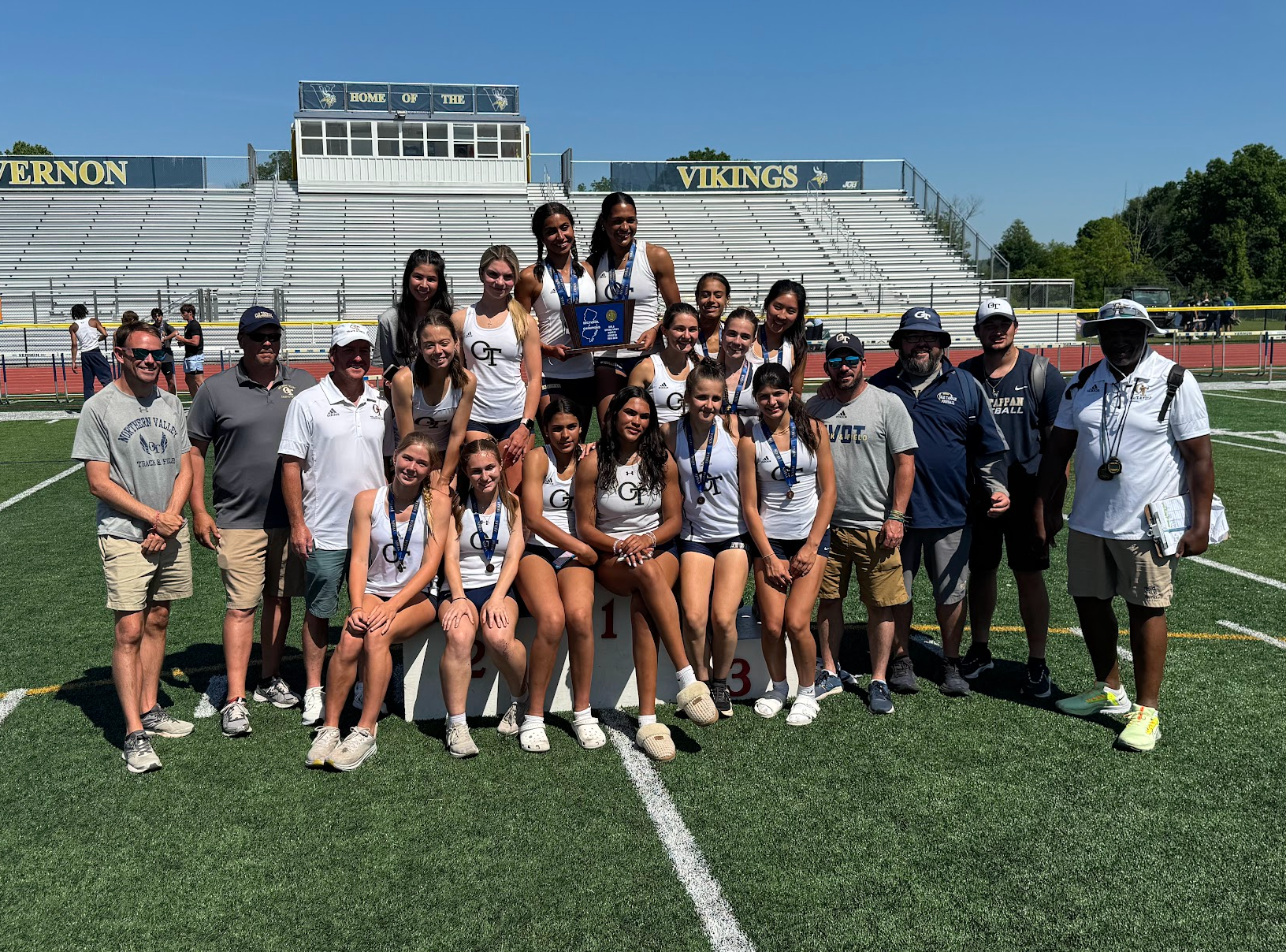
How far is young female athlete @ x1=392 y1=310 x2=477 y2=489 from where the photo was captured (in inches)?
200

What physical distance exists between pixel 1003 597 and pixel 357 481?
183 inches

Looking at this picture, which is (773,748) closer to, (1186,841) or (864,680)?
(864,680)

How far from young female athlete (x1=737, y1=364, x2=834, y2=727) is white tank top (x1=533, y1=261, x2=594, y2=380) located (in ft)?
3.70

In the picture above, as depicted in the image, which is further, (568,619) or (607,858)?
(568,619)

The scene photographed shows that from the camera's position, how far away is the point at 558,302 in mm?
5730

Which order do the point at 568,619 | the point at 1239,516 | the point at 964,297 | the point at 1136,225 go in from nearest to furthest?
the point at 568,619, the point at 1239,516, the point at 964,297, the point at 1136,225

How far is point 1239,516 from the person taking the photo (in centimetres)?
960

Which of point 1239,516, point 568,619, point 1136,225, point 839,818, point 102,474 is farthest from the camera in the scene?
point 1136,225

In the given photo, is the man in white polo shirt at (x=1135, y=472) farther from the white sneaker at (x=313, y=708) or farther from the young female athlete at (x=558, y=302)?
the white sneaker at (x=313, y=708)

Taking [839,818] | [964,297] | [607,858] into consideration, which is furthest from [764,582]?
[964,297]

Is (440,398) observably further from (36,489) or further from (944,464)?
(36,489)

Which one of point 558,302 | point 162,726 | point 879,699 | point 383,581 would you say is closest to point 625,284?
point 558,302

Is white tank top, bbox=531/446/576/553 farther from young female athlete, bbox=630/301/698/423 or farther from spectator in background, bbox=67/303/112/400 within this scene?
spectator in background, bbox=67/303/112/400

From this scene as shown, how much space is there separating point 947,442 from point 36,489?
10658mm
